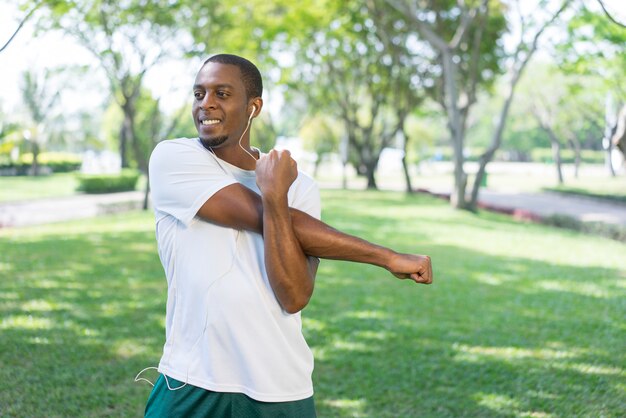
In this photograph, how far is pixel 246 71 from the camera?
2193 mm

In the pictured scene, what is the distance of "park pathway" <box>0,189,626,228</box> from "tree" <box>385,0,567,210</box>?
6.42ft

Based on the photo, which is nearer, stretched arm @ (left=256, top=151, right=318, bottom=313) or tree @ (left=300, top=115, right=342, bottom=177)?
stretched arm @ (left=256, top=151, right=318, bottom=313)

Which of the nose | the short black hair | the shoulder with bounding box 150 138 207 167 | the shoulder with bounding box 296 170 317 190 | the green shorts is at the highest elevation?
the short black hair

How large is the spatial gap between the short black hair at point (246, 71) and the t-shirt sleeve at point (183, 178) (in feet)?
0.73

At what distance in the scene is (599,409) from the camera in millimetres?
4758

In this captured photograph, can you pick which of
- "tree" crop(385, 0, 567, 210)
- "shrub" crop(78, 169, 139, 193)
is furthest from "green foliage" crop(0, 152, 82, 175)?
"tree" crop(385, 0, 567, 210)

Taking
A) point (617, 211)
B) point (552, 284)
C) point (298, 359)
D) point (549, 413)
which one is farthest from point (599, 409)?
point (617, 211)

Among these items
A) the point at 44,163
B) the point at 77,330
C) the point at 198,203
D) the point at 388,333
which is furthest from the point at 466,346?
the point at 44,163

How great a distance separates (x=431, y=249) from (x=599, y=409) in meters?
7.92

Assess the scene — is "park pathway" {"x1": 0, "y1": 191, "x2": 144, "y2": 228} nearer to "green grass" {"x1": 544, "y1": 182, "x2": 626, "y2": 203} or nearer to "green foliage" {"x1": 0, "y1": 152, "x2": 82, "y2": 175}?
"green foliage" {"x1": 0, "y1": 152, "x2": 82, "y2": 175}

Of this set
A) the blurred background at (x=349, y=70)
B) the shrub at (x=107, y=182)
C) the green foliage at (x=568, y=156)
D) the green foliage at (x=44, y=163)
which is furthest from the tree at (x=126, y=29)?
the green foliage at (x=568, y=156)

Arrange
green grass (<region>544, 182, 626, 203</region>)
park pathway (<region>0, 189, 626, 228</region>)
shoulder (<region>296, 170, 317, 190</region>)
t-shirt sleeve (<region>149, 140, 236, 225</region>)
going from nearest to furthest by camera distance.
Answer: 1. t-shirt sleeve (<region>149, 140, 236, 225</region>)
2. shoulder (<region>296, 170, 317, 190</region>)
3. park pathway (<region>0, 189, 626, 228</region>)
4. green grass (<region>544, 182, 626, 203</region>)

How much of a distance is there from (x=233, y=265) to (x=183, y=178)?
0.90 ft

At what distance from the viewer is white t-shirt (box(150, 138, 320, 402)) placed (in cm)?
204
